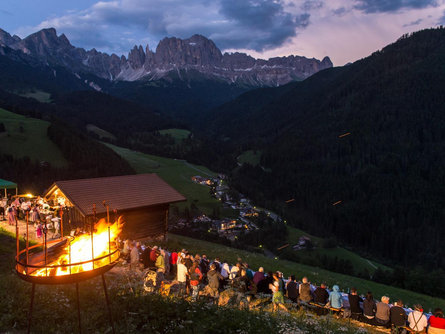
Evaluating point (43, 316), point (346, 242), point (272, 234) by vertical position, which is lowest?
point (346, 242)

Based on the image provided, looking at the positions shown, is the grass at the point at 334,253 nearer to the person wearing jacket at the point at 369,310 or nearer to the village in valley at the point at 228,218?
the village in valley at the point at 228,218

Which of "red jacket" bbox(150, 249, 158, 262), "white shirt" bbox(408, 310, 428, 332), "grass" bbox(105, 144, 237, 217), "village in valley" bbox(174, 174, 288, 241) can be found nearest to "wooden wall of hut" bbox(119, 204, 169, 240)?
"red jacket" bbox(150, 249, 158, 262)

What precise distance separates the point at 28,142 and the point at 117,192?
377 feet

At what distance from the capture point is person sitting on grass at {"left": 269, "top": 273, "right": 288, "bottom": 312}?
12.5 metres

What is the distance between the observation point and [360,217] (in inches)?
6161

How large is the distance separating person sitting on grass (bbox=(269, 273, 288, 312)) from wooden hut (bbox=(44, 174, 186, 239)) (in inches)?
545

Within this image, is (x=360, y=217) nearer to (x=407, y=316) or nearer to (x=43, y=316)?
(x=407, y=316)

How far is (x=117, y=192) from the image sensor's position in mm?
Answer: 26078

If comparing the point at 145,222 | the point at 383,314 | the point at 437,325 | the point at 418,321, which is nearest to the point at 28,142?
the point at 145,222

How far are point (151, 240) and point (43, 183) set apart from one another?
285 ft

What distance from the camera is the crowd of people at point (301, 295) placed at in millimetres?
12211

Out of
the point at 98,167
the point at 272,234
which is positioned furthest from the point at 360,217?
the point at 98,167

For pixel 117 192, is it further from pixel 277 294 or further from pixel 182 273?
pixel 277 294

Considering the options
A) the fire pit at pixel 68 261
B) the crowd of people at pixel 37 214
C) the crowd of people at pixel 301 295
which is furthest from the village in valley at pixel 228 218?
the fire pit at pixel 68 261
